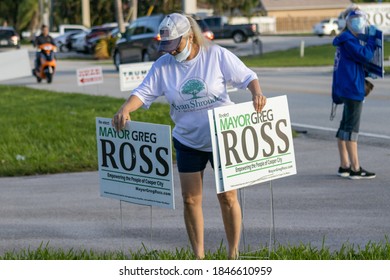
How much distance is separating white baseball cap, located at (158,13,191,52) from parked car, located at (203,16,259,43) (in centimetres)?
5627

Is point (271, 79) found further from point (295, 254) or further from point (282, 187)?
point (295, 254)

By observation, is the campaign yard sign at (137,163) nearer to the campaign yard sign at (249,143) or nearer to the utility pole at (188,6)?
the campaign yard sign at (249,143)

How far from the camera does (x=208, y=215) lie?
10.3 meters

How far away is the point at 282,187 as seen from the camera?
11727 mm

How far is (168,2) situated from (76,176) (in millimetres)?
65779

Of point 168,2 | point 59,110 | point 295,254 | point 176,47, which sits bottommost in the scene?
point 168,2

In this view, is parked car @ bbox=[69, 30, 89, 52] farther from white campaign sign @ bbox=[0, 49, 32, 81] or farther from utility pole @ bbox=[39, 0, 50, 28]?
white campaign sign @ bbox=[0, 49, 32, 81]

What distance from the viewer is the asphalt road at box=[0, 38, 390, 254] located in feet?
30.1

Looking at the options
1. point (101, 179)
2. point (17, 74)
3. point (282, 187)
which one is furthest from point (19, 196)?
point (17, 74)

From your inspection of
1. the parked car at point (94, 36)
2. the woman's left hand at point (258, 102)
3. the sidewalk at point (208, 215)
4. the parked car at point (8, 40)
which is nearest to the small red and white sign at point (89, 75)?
the sidewalk at point (208, 215)

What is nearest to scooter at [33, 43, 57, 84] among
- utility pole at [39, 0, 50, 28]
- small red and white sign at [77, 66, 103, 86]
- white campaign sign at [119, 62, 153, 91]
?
small red and white sign at [77, 66, 103, 86]

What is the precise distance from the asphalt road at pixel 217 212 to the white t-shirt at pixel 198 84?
0.68 meters

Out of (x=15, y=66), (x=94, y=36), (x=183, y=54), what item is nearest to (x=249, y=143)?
(x=183, y=54)

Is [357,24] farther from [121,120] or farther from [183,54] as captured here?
[121,120]
